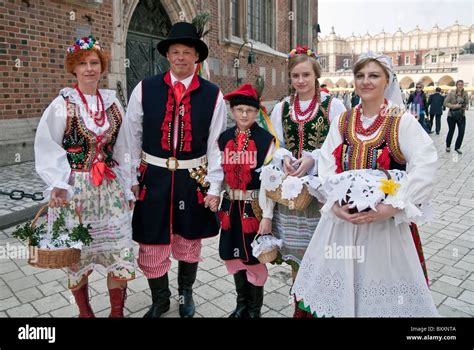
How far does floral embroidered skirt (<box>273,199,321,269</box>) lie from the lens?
285cm

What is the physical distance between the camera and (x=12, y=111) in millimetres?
6910

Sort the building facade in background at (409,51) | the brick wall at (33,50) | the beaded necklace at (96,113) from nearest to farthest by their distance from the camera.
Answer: the beaded necklace at (96,113) → the brick wall at (33,50) → the building facade in background at (409,51)

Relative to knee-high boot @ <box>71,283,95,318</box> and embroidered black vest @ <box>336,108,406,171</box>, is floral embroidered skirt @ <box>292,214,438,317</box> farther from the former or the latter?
knee-high boot @ <box>71,283,95,318</box>

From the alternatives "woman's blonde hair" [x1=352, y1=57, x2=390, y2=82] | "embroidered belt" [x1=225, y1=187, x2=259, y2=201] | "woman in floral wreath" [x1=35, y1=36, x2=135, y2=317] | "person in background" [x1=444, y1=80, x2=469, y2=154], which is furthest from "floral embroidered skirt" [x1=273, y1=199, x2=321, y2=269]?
"person in background" [x1=444, y1=80, x2=469, y2=154]

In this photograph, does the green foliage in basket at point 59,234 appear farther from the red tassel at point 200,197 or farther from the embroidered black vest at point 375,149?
the embroidered black vest at point 375,149

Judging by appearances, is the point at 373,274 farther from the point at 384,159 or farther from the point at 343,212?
the point at 384,159

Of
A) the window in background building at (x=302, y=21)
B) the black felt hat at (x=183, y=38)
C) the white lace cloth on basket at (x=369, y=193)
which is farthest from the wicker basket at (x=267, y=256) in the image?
the window in background building at (x=302, y=21)

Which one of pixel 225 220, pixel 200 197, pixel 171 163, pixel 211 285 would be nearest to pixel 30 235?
pixel 171 163

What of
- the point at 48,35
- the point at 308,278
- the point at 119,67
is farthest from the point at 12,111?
the point at 308,278

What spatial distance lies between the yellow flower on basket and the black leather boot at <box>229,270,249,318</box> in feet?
4.52

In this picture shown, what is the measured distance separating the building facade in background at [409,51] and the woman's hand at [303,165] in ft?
221

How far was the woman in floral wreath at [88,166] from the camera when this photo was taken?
261 centimetres
